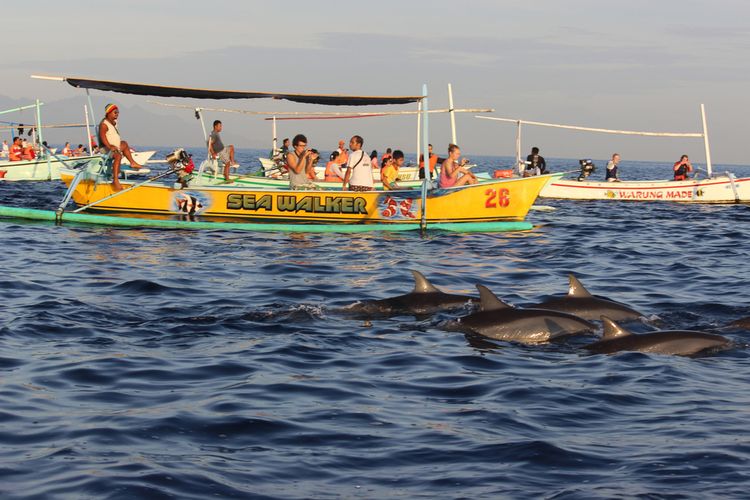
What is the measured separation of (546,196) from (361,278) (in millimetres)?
21303

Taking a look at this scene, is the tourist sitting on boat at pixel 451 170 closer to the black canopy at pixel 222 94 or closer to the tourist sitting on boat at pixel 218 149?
the black canopy at pixel 222 94

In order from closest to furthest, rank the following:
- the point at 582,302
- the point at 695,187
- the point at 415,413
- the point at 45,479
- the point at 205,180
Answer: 1. the point at 45,479
2. the point at 415,413
3. the point at 582,302
4. the point at 205,180
5. the point at 695,187

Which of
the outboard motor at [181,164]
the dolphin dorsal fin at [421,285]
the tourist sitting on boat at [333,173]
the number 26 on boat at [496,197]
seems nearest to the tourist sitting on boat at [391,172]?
the number 26 on boat at [496,197]

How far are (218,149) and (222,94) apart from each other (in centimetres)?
758

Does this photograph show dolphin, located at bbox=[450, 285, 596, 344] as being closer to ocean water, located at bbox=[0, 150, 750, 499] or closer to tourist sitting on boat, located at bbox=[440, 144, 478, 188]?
ocean water, located at bbox=[0, 150, 750, 499]

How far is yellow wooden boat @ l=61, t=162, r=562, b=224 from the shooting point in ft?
70.4

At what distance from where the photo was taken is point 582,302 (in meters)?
11.6

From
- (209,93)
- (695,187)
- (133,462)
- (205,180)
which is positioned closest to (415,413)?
(133,462)

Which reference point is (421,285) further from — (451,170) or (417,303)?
(451,170)

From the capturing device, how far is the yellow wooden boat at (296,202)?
2147 centimetres

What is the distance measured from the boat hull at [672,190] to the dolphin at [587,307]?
21758 mm

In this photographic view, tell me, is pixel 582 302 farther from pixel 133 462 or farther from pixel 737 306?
pixel 133 462

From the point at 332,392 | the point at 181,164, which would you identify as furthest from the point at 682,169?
the point at 332,392

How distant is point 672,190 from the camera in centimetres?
3300
